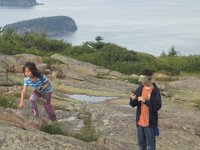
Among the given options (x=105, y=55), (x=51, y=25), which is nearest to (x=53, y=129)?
(x=105, y=55)

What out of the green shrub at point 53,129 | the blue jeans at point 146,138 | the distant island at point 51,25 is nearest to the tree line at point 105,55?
the green shrub at point 53,129

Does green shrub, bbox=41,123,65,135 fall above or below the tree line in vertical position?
below

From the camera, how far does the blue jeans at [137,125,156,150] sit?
803 centimetres

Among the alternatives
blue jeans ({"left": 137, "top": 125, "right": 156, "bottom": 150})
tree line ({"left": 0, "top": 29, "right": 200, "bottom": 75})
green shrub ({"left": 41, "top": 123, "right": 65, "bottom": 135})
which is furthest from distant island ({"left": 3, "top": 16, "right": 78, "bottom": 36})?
blue jeans ({"left": 137, "top": 125, "right": 156, "bottom": 150})

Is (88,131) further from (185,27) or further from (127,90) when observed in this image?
(185,27)

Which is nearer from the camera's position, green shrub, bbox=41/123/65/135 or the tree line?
green shrub, bbox=41/123/65/135

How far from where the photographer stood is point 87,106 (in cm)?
1229

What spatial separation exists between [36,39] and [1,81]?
18933mm

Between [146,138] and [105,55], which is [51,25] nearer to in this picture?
[105,55]

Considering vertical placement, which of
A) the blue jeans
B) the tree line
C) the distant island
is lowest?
the blue jeans

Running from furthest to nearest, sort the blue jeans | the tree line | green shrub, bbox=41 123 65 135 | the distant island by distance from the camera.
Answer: the distant island
the tree line
green shrub, bbox=41 123 65 135
the blue jeans

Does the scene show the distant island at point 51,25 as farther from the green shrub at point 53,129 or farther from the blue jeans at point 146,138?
the blue jeans at point 146,138

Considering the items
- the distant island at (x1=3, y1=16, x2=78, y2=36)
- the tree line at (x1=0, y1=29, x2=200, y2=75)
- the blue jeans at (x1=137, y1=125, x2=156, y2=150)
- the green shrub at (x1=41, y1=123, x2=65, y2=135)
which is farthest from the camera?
the distant island at (x1=3, y1=16, x2=78, y2=36)

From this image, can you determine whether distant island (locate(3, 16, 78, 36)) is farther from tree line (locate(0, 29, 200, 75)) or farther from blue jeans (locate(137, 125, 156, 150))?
blue jeans (locate(137, 125, 156, 150))
